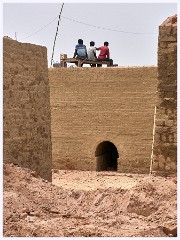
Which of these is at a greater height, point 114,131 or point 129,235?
point 114,131

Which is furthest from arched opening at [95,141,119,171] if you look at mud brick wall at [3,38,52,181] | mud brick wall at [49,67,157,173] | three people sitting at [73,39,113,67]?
mud brick wall at [3,38,52,181]

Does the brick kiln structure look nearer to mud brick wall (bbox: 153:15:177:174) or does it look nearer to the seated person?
the seated person

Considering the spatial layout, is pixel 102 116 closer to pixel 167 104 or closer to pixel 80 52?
pixel 80 52

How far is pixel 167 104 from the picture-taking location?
8.38 meters

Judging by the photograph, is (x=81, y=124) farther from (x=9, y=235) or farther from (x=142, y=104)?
(x=9, y=235)

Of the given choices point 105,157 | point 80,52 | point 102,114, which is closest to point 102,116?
point 102,114

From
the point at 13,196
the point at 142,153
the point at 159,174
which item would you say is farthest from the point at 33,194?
the point at 142,153

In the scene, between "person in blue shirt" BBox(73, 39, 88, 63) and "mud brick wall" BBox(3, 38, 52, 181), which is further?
"person in blue shirt" BBox(73, 39, 88, 63)

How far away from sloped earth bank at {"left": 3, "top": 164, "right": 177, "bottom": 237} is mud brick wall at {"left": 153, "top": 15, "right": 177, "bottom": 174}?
1.01 feet

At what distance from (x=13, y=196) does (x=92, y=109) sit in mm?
7463

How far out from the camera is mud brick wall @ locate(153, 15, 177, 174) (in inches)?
328

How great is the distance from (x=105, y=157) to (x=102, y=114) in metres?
1.88

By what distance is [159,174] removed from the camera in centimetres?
838

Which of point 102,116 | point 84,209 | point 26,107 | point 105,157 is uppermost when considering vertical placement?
point 26,107
